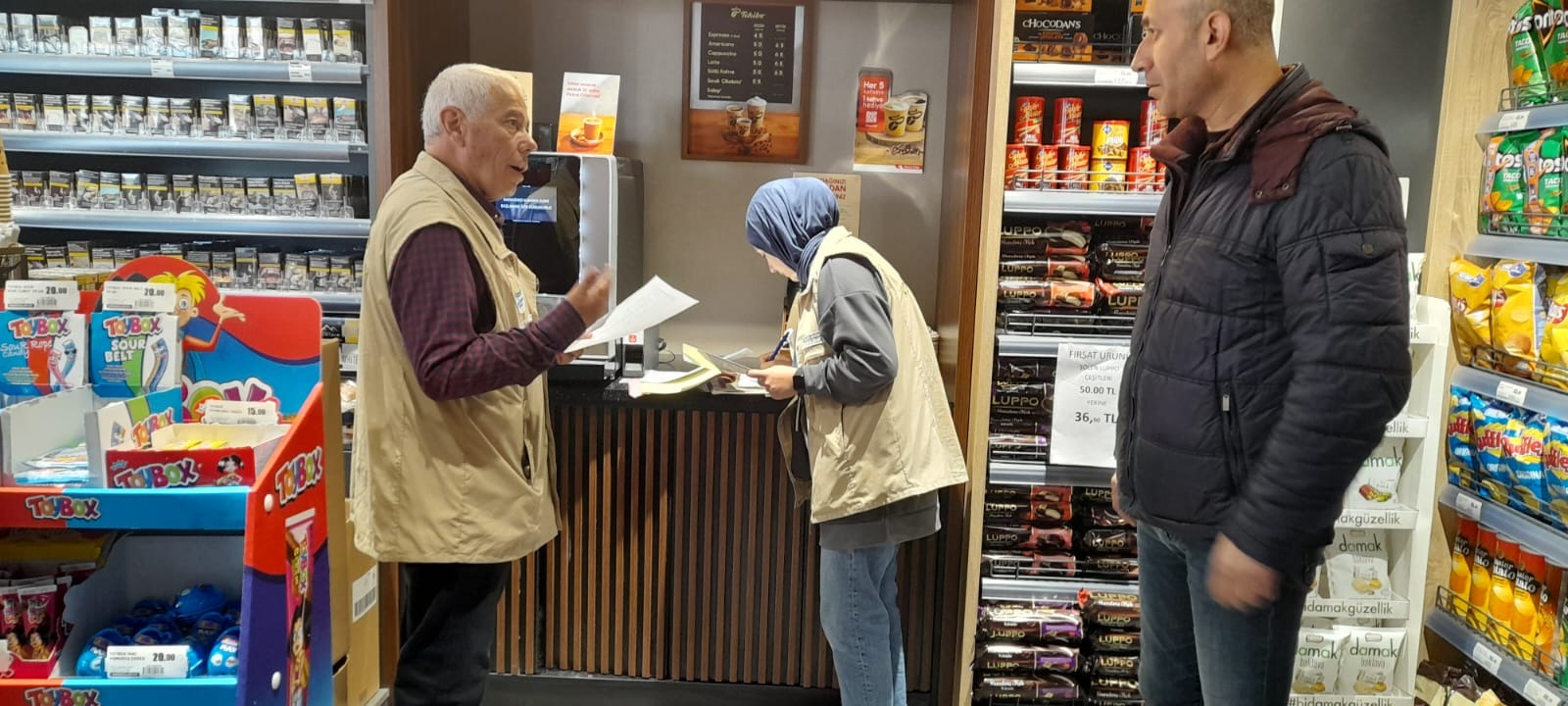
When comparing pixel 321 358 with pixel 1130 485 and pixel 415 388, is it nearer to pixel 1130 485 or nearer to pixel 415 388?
pixel 415 388

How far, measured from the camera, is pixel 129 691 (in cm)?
158

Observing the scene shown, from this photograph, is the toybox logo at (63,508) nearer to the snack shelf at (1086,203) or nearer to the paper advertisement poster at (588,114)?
the paper advertisement poster at (588,114)

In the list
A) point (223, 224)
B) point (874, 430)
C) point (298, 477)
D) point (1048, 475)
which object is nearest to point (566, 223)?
point (223, 224)

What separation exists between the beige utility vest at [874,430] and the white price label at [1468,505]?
53.8 inches

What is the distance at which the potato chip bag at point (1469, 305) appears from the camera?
8.06 feet

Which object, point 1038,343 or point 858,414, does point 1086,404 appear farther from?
point 858,414

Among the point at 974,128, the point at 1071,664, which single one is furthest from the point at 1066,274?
the point at 1071,664

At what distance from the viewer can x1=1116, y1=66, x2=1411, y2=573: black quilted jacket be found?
1.36 meters

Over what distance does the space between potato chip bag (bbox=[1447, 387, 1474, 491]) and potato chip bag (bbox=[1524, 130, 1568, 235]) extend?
473 mm

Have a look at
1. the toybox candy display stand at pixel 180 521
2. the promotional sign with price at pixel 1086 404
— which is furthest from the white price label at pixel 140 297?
the promotional sign with price at pixel 1086 404

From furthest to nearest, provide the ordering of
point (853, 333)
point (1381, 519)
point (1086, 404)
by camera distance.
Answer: point (1086, 404)
point (1381, 519)
point (853, 333)

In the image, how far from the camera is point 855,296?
2207mm

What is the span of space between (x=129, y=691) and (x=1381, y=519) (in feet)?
9.14

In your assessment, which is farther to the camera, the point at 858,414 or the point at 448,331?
the point at 858,414
